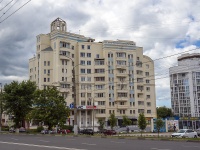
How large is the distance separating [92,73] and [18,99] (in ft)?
118

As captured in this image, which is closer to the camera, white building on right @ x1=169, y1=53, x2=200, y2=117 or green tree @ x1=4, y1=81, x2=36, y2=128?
green tree @ x1=4, y1=81, x2=36, y2=128

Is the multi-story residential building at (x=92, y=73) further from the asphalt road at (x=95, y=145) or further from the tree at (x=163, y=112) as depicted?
the asphalt road at (x=95, y=145)

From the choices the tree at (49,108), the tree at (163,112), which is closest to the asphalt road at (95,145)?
the tree at (49,108)

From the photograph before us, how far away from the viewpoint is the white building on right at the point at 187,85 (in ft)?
504

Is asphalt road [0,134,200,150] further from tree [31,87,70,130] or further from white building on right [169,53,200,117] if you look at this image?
white building on right [169,53,200,117]

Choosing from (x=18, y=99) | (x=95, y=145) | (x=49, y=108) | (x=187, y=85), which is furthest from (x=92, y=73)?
(x=187, y=85)

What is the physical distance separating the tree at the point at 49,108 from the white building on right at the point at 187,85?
355 feet

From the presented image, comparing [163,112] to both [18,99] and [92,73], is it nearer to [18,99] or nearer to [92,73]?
[92,73]

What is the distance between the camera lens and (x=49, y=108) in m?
53.7

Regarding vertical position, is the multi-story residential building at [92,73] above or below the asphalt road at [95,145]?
above

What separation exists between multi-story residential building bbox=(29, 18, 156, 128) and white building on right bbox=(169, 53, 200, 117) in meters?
62.7

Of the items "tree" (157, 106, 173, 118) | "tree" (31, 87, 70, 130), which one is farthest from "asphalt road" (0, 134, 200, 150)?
"tree" (157, 106, 173, 118)

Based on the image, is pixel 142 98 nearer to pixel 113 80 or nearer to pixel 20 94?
pixel 113 80

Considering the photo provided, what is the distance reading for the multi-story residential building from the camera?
91375 mm
